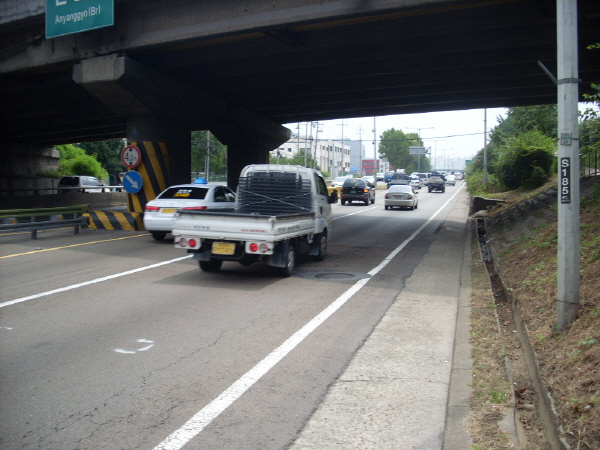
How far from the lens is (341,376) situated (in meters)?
5.91

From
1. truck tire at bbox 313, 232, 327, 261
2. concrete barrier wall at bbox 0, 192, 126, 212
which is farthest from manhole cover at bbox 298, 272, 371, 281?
concrete barrier wall at bbox 0, 192, 126, 212

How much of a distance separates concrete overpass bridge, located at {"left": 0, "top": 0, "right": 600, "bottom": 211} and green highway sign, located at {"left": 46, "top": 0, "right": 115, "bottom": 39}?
28.1 inches

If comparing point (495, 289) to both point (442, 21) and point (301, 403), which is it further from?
point (442, 21)

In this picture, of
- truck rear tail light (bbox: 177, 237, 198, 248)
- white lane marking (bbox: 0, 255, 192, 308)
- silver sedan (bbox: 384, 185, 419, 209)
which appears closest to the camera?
white lane marking (bbox: 0, 255, 192, 308)

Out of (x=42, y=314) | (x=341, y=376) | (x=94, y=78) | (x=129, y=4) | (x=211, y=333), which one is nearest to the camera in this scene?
(x=341, y=376)

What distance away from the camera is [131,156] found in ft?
70.0

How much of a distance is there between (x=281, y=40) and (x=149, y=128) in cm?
740

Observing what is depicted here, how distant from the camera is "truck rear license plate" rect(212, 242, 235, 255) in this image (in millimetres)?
10406

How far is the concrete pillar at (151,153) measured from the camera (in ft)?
70.8

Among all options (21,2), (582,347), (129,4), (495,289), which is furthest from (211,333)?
(21,2)

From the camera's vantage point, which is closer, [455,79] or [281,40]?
[281,40]

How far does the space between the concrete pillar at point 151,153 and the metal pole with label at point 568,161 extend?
57.4 ft

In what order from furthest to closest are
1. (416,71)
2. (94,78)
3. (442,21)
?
(416,71) < (94,78) < (442,21)

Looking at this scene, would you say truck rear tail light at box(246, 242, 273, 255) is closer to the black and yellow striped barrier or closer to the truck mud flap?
the truck mud flap
